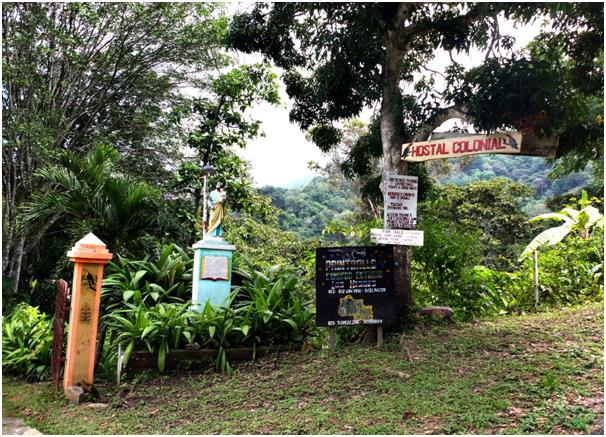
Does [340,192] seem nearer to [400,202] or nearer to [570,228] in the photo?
[570,228]

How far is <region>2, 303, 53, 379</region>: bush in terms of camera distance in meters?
6.07

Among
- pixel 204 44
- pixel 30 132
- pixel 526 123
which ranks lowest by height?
pixel 526 123

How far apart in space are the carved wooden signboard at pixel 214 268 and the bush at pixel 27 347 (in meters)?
2.06

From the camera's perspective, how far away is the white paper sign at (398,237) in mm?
5984

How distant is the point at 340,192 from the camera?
2948 cm

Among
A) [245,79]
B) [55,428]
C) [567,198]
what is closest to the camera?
[55,428]

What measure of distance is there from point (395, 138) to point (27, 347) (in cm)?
516

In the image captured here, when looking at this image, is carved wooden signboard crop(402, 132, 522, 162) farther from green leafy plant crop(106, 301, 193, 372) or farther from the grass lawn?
green leafy plant crop(106, 301, 193, 372)

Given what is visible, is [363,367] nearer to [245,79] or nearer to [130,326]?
[130,326]

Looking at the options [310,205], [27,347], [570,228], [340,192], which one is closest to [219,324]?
[27,347]

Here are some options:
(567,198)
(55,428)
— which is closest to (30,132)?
(55,428)

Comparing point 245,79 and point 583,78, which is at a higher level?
point 245,79

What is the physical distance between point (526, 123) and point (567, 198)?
44.7 feet

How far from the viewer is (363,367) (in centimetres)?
536
